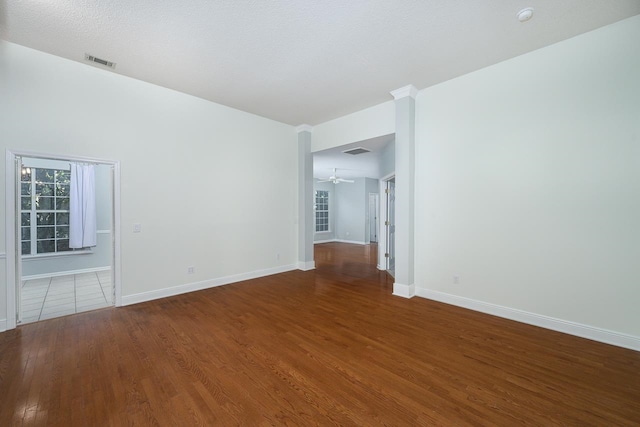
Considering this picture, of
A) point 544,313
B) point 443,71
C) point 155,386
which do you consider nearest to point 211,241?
point 155,386

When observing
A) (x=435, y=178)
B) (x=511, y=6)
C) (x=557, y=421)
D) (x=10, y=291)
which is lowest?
(x=557, y=421)

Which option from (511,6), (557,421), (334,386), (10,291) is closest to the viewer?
(557,421)

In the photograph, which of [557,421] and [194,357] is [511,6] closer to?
[557,421]

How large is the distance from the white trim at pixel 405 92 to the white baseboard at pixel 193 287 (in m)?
3.91

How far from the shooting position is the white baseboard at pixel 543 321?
8.04 feet

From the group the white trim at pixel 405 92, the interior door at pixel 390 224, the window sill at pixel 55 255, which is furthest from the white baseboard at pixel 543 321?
the window sill at pixel 55 255

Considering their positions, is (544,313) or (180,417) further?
(544,313)

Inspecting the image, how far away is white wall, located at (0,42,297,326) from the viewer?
294cm

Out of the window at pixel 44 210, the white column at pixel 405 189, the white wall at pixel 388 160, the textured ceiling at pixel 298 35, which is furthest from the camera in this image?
the window at pixel 44 210

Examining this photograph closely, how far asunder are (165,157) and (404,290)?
13.8 ft

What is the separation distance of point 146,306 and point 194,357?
1.73 metres

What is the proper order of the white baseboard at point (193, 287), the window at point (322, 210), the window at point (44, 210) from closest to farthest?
the white baseboard at point (193, 287) < the window at point (44, 210) < the window at point (322, 210)

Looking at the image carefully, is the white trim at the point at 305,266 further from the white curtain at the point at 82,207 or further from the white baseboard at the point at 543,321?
the white curtain at the point at 82,207

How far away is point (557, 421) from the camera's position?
158cm
